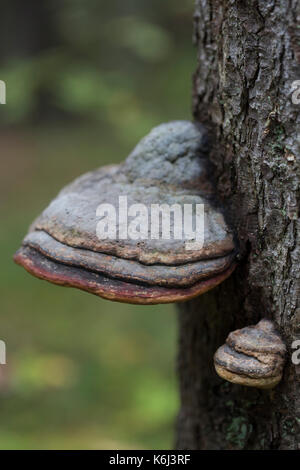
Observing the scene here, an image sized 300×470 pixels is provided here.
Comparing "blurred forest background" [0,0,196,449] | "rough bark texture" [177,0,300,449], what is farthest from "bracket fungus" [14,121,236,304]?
"blurred forest background" [0,0,196,449]

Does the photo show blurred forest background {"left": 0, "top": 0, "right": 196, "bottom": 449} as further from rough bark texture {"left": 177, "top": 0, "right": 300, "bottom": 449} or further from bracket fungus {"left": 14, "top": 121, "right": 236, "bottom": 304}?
bracket fungus {"left": 14, "top": 121, "right": 236, "bottom": 304}

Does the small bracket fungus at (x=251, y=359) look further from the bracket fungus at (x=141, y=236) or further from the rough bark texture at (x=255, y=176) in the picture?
the bracket fungus at (x=141, y=236)

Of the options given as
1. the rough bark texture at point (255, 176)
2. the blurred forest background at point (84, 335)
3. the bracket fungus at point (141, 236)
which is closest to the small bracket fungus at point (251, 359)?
the rough bark texture at point (255, 176)

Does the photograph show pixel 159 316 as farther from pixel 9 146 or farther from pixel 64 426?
pixel 9 146

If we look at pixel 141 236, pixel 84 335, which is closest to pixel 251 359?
pixel 141 236

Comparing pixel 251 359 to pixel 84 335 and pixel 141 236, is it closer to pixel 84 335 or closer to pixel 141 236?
pixel 141 236

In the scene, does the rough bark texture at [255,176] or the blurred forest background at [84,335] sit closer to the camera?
the rough bark texture at [255,176]
